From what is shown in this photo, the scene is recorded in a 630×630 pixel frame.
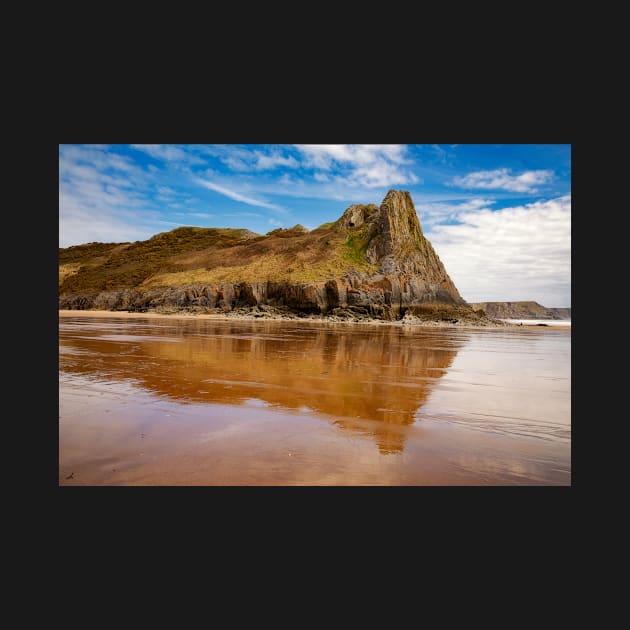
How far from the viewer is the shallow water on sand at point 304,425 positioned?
12.7ft

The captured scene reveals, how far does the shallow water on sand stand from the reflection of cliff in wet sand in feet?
0.13

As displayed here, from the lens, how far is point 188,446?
4.44 m

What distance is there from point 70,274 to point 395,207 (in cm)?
6442

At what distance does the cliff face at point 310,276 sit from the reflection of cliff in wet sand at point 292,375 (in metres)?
35.2

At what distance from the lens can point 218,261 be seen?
2571 inches

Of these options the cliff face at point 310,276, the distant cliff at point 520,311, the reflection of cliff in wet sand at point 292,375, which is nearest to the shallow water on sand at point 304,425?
the reflection of cliff in wet sand at point 292,375

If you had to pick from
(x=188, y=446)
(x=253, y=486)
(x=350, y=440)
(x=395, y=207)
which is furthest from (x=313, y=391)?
(x=395, y=207)

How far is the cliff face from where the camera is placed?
4888 centimetres

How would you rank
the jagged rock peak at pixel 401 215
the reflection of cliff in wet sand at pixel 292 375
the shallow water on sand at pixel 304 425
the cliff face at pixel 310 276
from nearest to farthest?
1. the shallow water on sand at pixel 304 425
2. the reflection of cliff in wet sand at pixel 292 375
3. the cliff face at pixel 310 276
4. the jagged rock peak at pixel 401 215

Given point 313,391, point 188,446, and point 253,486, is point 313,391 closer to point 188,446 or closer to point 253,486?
point 188,446

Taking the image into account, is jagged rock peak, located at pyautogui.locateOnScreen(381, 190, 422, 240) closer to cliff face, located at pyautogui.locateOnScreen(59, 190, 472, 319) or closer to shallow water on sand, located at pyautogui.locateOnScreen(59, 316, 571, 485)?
cliff face, located at pyautogui.locateOnScreen(59, 190, 472, 319)

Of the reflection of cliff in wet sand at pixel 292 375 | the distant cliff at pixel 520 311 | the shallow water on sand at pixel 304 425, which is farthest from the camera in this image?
the distant cliff at pixel 520 311

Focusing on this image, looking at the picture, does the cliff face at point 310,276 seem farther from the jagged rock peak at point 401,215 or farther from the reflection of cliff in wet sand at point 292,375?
the reflection of cliff in wet sand at point 292,375

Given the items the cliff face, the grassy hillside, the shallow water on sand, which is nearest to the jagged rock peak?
the cliff face
